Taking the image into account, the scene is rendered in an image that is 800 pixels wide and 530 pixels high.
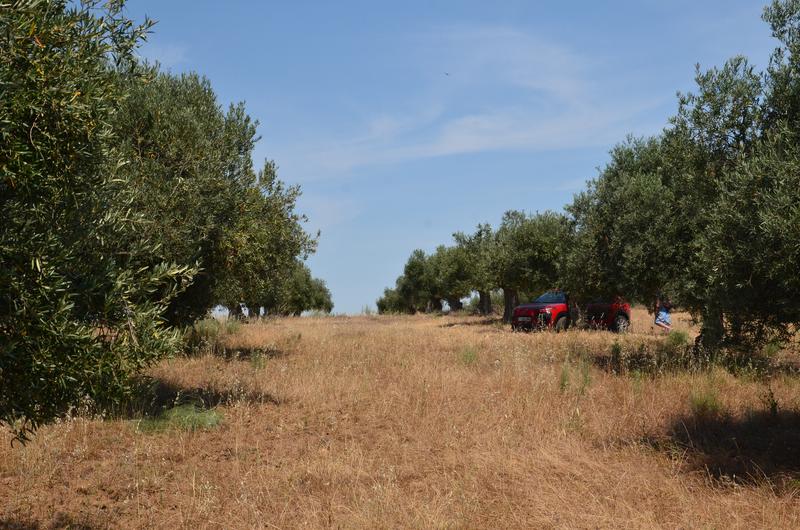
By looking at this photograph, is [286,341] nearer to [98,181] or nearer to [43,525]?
[43,525]

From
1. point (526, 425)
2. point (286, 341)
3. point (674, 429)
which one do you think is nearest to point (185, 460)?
point (526, 425)

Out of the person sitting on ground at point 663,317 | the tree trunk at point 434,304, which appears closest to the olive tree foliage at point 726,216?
the person sitting on ground at point 663,317

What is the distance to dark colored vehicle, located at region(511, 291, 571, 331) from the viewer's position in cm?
2817

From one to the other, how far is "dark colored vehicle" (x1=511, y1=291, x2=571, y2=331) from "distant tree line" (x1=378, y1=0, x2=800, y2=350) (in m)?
4.37

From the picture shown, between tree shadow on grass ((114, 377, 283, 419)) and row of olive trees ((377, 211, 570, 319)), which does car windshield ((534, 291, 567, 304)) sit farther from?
tree shadow on grass ((114, 377, 283, 419))

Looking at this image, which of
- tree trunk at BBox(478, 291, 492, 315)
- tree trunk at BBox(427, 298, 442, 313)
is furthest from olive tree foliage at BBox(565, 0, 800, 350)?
tree trunk at BBox(427, 298, 442, 313)

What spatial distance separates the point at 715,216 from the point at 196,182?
32.3ft

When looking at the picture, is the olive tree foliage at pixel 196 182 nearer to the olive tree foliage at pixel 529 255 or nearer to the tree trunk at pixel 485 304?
the olive tree foliage at pixel 529 255

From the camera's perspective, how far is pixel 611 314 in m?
28.2

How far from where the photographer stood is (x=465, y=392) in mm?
12672

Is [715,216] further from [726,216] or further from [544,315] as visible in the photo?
[544,315]

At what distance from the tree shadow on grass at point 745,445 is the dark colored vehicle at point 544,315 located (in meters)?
16.8

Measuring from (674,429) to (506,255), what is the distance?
26.9 m

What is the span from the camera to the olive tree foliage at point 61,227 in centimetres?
490
